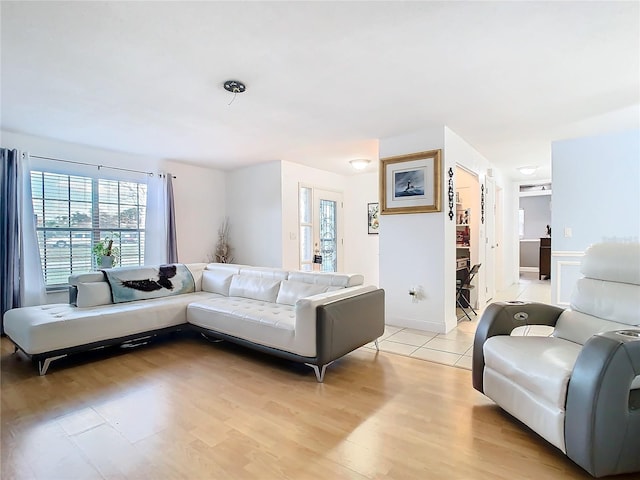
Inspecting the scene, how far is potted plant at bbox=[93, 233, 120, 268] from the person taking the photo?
4.27 meters

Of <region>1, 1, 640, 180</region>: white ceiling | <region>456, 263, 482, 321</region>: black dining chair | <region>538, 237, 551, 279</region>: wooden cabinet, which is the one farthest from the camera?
<region>538, 237, 551, 279</region>: wooden cabinet

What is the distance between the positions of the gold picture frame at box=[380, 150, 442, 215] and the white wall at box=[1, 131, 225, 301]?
11.0 feet

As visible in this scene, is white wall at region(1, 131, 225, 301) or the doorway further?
the doorway

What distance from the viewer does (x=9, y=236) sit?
3.80 meters

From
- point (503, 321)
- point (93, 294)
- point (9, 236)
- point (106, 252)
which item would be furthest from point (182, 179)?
point (503, 321)

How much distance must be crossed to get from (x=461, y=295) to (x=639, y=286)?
2930 millimetres

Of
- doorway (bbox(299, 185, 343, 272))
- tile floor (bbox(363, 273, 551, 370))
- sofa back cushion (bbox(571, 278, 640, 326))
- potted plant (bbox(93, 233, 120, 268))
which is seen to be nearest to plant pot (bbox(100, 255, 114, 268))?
potted plant (bbox(93, 233, 120, 268))

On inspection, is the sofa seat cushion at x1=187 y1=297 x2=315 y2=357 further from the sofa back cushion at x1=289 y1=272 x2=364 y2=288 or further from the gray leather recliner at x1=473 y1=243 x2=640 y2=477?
the gray leather recliner at x1=473 y1=243 x2=640 y2=477

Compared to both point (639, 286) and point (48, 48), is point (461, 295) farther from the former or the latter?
point (48, 48)

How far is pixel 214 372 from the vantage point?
112 inches

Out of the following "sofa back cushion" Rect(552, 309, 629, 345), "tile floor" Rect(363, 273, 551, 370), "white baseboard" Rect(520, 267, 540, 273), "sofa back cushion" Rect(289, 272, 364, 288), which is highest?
"sofa back cushion" Rect(289, 272, 364, 288)

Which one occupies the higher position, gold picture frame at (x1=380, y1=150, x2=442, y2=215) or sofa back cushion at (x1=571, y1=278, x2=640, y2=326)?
gold picture frame at (x1=380, y1=150, x2=442, y2=215)

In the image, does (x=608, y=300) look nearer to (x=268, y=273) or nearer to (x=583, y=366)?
(x=583, y=366)

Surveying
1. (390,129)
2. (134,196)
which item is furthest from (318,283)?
(134,196)
